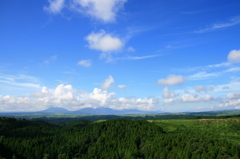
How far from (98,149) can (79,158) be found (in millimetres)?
23543

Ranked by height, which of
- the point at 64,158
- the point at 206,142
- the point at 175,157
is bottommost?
the point at 64,158

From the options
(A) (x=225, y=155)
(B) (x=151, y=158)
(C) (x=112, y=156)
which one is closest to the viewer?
(A) (x=225, y=155)

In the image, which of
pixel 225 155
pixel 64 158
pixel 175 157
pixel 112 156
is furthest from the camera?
pixel 64 158

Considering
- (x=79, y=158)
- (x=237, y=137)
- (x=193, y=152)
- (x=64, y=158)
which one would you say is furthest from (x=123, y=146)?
(x=237, y=137)

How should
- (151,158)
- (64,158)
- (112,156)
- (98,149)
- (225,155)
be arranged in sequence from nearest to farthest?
(225,155) → (151,158) → (112,156) → (64,158) → (98,149)

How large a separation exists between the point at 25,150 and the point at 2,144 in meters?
27.5

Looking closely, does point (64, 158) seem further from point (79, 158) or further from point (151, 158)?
point (151, 158)

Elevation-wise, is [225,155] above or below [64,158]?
above

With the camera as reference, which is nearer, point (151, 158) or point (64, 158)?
point (151, 158)

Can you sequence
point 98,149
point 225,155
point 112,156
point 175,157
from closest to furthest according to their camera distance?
1. point 225,155
2. point 175,157
3. point 112,156
4. point 98,149

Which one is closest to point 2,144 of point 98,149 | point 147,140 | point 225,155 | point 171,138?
point 98,149

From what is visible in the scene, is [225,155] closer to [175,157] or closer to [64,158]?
[175,157]

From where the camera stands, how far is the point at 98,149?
627 ft

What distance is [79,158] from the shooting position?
174m
